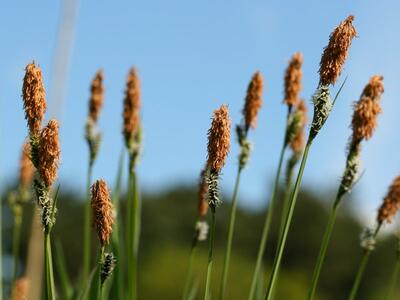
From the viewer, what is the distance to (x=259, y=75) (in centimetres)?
502

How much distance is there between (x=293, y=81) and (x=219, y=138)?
6.67 ft

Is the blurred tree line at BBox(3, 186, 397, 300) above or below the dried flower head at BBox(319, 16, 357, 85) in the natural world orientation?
below

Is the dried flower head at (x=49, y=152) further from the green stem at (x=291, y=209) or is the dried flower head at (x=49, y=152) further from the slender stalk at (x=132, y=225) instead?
the slender stalk at (x=132, y=225)

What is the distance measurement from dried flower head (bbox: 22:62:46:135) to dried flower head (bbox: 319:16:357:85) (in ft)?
3.73

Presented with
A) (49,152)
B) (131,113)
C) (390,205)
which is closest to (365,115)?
(390,205)

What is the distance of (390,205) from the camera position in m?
4.22

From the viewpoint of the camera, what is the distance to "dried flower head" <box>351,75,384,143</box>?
137 inches

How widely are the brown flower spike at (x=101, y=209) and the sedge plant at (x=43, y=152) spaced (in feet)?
Answer: 0.53

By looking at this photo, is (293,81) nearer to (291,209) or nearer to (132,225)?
(132,225)

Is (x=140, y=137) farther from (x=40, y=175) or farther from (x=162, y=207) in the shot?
(x=162, y=207)

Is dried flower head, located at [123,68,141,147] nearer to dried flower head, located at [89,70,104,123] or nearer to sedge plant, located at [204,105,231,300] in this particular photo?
dried flower head, located at [89,70,104,123]

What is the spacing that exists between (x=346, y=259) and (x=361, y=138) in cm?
8329

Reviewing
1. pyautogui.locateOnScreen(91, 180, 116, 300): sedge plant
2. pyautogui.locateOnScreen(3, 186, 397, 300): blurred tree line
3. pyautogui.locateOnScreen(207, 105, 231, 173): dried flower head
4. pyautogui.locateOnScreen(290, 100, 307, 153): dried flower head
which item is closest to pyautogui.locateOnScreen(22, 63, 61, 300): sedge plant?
pyautogui.locateOnScreen(91, 180, 116, 300): sedge plant

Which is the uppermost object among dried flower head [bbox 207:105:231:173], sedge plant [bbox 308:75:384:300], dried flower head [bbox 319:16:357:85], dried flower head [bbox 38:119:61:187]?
dried flower head [bbox 319:16:357:85]
